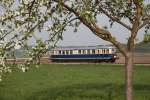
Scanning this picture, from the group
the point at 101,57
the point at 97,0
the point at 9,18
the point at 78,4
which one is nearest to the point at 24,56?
the point at 9,18

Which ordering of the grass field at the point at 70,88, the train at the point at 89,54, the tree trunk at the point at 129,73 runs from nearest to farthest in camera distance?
the tree trunk at the point at 129,73
the grass field at the point at 70,88
the train at the point at 89,54

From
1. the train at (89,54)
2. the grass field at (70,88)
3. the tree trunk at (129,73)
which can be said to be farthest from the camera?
the train at (89,54)

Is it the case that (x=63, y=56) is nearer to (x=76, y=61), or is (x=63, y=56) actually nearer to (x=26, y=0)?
(x=76, y=61)

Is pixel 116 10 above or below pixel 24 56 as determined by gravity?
above

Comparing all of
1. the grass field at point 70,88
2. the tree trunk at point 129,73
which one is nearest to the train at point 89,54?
the grass field at point 70,88

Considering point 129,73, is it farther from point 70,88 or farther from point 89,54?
point 89,54

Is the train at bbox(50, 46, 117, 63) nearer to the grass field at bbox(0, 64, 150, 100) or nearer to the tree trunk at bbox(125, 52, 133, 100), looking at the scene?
the grass field at bbox(0, 64, 150, 100)

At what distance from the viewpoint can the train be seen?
8200cm

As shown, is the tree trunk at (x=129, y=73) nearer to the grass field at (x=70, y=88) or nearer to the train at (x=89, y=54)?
the grass field at (x=70, y=88)

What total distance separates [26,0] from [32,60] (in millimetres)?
1267

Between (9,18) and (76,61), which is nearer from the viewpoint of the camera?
(9,18)

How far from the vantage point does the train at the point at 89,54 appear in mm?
82000

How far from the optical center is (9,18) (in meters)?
8.68

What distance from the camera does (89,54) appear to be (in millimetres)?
83375
